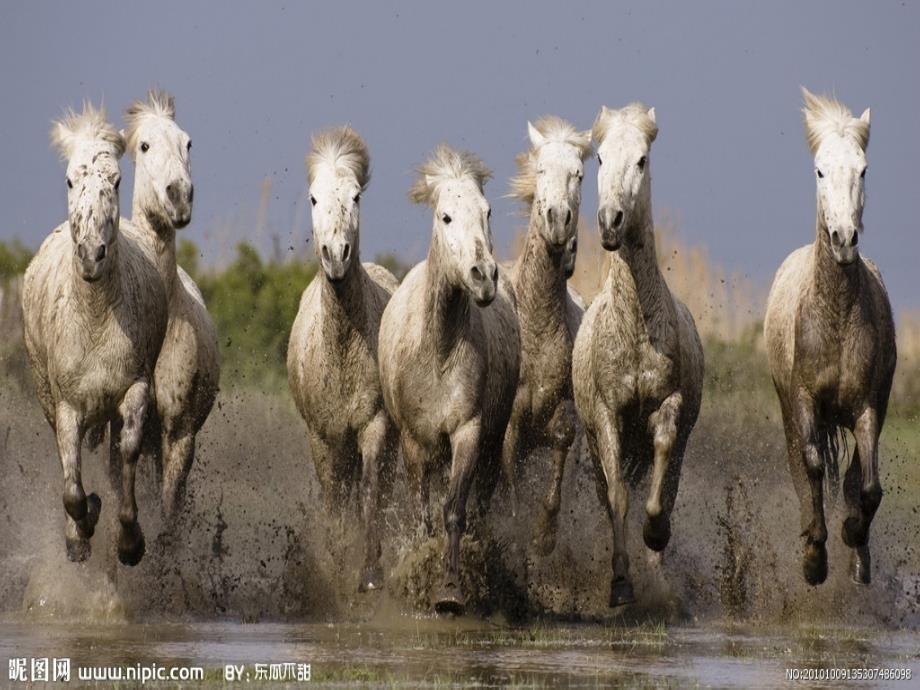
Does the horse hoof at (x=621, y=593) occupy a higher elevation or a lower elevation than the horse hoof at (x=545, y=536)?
lower

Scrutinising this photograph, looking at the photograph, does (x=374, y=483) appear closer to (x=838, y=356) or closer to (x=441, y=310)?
(x=441, y=310)

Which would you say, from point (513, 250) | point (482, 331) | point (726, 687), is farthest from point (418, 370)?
point (513, 250)

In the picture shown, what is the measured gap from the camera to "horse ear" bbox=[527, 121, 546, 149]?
14789mm

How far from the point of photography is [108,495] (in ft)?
49.2

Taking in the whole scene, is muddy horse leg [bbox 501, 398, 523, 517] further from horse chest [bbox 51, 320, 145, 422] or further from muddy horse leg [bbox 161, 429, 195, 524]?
horse chest [bbox 51, 320, 145, 422]

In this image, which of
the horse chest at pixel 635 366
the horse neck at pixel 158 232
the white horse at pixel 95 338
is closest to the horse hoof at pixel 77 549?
the white horse at pixel 95 338

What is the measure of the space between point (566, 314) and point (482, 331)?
2107 mm

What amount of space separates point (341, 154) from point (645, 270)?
212 cm

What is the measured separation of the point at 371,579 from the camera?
45.6ft

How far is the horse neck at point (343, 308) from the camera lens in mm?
14609

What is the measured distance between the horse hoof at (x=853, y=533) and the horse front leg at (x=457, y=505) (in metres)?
2.20

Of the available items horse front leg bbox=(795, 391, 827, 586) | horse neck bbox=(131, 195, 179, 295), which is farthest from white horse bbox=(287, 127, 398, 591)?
horse front leg bbox=(795, 391, 827, 586)

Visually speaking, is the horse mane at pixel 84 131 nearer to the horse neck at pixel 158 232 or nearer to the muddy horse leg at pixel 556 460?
the horse neck at pixel 158 232

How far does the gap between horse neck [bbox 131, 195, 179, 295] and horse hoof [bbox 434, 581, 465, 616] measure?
3.03 m
